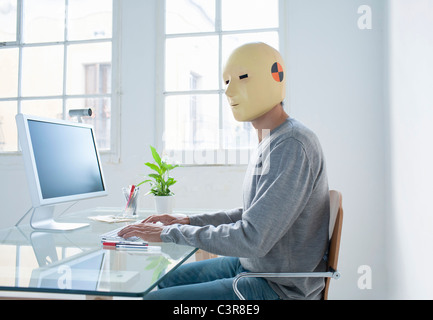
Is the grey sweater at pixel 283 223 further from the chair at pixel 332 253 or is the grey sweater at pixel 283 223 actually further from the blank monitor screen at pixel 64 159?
the blank monitor screen at pixel 64 159

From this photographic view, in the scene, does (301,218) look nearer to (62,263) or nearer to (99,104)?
(62,263)

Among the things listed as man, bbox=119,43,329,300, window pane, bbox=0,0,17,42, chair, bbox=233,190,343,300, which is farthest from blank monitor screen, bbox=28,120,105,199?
window pane, bbox=0,0,17,42

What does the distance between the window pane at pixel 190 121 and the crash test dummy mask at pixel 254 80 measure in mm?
1538

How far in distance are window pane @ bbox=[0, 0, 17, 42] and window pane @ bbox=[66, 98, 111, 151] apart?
2.73 ft

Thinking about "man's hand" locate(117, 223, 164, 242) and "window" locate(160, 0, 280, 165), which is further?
"window" locate(160, 0, 280, 165)

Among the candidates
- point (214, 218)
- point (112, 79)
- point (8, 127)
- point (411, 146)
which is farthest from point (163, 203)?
point (8, 127)

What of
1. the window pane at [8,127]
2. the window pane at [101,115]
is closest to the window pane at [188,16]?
the window pane at [101,115]

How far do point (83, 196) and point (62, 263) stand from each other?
2.34 ft

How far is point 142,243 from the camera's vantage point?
3.88 feet

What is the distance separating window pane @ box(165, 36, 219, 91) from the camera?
2.93 meters

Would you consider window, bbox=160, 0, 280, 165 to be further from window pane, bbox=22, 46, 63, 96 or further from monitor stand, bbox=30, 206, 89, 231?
monitor stand, bbox=30, 206, 89, 231

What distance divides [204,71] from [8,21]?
186cm

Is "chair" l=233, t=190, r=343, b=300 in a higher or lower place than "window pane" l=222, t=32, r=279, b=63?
lower

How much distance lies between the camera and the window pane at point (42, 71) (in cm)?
314
